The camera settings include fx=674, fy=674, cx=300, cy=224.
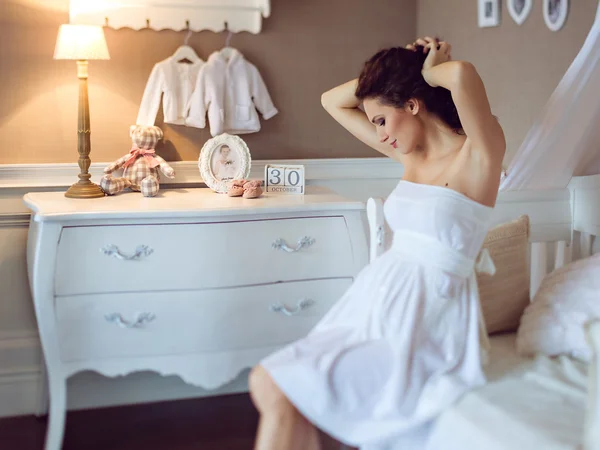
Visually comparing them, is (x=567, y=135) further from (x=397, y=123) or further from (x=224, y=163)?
(x=224, y=163)

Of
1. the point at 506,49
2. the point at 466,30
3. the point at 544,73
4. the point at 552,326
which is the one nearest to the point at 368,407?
the point at 552,326

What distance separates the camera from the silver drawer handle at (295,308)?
2.12 meters

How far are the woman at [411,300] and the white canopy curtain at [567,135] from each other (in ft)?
1.32

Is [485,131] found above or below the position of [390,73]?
below

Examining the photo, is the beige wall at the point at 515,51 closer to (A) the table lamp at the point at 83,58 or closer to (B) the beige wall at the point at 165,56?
(B) the beige wall at the point at 165,56

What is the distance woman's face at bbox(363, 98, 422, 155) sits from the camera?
1.60 meters

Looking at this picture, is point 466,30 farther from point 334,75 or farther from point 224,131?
point 224,131

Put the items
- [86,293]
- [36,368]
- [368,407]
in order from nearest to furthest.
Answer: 1. [368,407]
2. [86,293]
3. [36,368]

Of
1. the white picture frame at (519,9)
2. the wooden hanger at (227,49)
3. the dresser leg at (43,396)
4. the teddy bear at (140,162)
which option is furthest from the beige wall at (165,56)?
the dresser leg at (43,396)

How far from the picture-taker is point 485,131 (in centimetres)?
149

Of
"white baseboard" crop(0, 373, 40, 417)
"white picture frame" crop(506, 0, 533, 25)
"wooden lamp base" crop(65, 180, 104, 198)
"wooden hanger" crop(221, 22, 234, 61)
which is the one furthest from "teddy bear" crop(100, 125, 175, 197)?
"white picture frame" crop(506, 0, 533, 25)

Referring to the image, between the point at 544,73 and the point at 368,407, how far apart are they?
4.52 ft

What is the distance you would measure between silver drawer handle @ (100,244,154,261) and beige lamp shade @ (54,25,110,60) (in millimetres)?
709

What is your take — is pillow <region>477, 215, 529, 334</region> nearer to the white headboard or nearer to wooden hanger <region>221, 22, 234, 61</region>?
the white headboard
